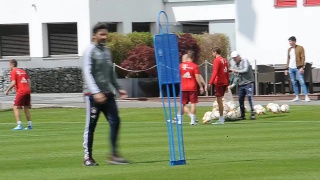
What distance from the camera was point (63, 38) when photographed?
2014 inches

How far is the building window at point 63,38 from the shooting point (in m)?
50.8

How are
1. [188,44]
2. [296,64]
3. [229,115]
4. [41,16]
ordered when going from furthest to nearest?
[41,16]
[188,44]
[296,64]
[229,115]

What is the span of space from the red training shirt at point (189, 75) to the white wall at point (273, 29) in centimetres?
1485

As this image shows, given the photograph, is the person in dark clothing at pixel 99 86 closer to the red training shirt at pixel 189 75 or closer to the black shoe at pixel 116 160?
the black shoe at pixel 116 160

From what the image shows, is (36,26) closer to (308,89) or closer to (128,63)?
(128,63)

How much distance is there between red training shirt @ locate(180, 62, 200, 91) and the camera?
87.5 feet

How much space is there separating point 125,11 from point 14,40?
5.73 m

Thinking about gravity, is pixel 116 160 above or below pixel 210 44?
below

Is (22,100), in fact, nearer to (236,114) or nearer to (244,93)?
(236,114)

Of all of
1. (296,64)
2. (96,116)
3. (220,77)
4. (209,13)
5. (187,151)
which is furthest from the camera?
(209,13)

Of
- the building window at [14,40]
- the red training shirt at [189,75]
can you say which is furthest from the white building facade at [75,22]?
the red training shirt at [189,75]

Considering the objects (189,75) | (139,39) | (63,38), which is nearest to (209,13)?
(139,39)

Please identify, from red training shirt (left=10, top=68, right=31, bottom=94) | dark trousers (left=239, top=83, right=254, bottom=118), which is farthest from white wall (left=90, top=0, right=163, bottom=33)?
dark trousers (left=239, top=83, right=254, bottom=118)

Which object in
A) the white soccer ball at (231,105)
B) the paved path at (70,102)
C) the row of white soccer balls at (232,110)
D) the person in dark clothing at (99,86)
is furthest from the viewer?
the paved path at (70,102)
